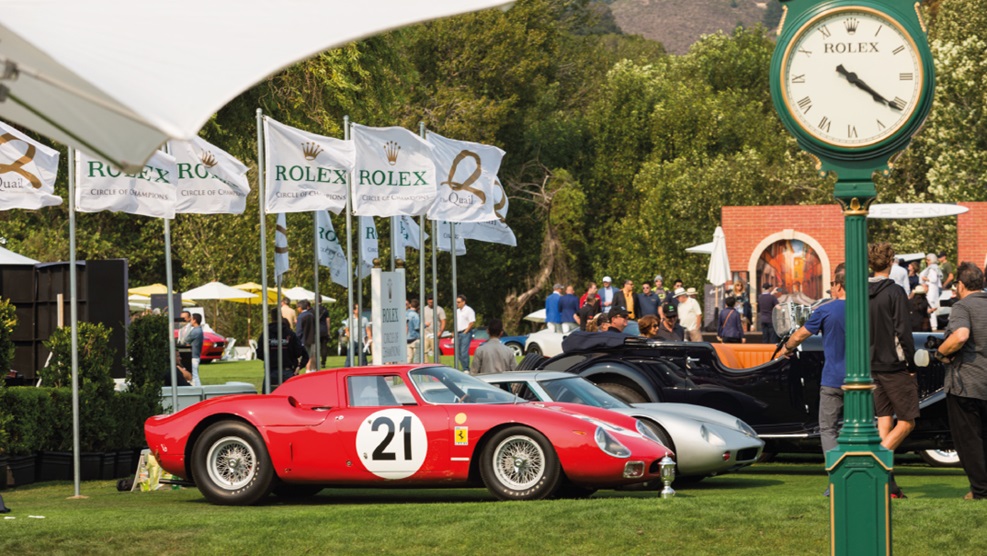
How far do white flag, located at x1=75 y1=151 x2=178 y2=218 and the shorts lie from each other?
829 centimetres

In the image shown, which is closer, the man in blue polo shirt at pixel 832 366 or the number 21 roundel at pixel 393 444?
the man in blue polo shirt at pixel 832 366

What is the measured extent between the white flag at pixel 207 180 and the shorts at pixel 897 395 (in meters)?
9.01

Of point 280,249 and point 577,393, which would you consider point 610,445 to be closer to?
point 577,393

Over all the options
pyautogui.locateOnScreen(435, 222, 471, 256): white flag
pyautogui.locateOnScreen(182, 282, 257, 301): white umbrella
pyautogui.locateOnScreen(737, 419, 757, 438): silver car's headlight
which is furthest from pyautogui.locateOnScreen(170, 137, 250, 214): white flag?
pyautogui.locateOnScreen(182, 282, 257, 301): white umbrella

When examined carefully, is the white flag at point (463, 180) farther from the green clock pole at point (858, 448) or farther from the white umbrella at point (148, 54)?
the white umbrella at point (148, 54)

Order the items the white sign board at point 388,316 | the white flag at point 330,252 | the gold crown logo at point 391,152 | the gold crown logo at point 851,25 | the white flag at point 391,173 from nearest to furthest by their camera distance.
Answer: the gold crown logo at point 851,25
the white sign board at point 388,316
the white flag at point 391,173
the gold crown logo at point 391,152
the white flag at point 330,252

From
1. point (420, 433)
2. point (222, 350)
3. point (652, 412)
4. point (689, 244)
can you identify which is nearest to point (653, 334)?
Answer: point (652, 412)

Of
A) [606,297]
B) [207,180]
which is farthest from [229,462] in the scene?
[606,297]

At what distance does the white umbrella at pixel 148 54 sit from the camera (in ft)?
12.5

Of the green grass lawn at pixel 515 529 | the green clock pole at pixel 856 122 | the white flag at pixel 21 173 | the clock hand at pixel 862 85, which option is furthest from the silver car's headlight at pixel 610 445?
the white flag at pixel 21 173

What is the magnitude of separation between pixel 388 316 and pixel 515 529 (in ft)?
31.9

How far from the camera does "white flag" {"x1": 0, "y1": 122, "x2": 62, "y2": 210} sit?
1603cm

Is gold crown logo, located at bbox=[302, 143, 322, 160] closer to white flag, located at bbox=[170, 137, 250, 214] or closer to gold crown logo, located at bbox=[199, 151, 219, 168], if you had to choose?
white flag, located at bbox=[170, 137, 250, 214]

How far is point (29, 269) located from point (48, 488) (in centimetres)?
779
